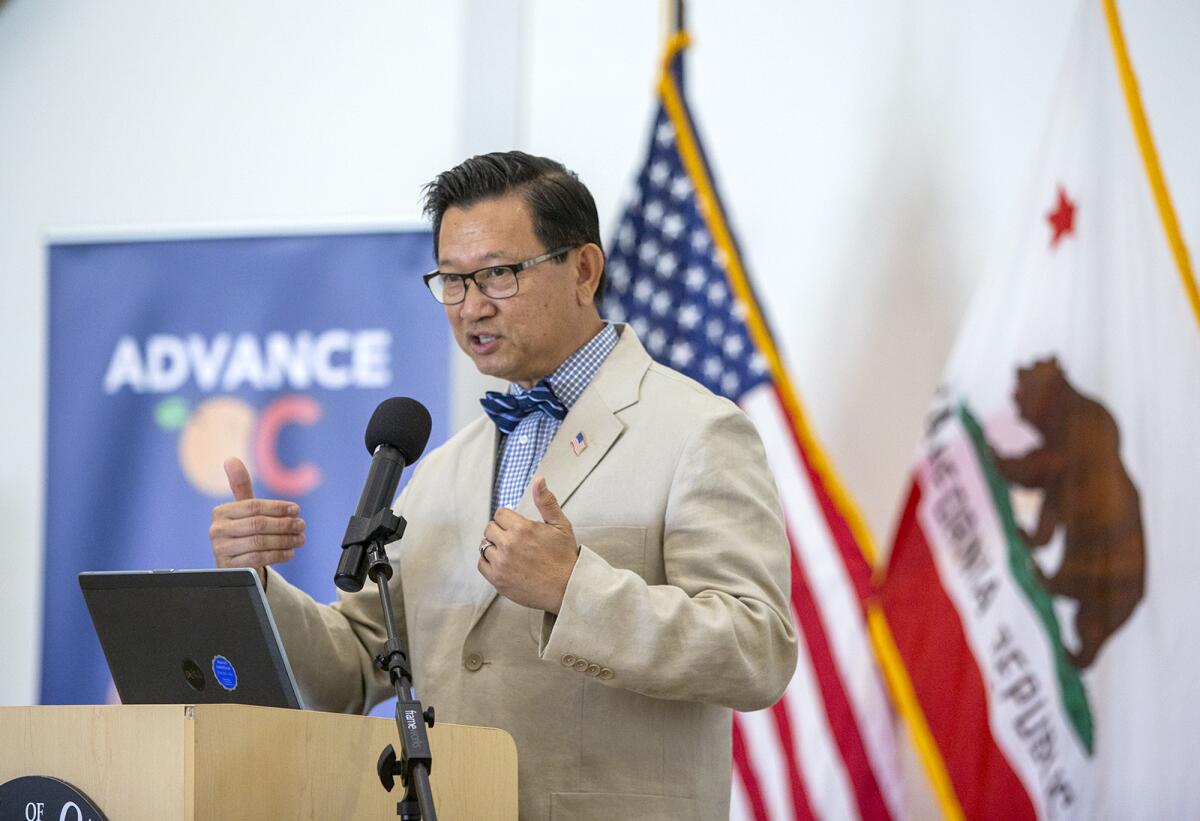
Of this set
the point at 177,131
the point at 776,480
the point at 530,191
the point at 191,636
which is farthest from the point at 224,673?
the point at 177,131

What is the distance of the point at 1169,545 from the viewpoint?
3107 millimetres

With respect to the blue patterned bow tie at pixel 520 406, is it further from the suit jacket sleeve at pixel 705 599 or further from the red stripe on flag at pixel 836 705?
the red stripe on flag at pixel 836 705

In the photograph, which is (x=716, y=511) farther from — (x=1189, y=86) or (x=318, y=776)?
(x=1189, y=86)

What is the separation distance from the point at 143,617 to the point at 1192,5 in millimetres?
2997

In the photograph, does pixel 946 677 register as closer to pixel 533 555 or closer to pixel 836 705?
pixel 836 705

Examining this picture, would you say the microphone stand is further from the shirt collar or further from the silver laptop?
the shirt collar

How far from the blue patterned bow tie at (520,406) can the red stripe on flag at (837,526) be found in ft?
4.02

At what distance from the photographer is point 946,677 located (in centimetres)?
328

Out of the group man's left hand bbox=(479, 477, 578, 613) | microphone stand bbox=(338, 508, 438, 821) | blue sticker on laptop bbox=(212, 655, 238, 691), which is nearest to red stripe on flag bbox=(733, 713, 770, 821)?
man's left hand bbox=(479, 477, 578, 613)

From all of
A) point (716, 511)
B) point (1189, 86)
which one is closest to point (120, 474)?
point (716, 511)

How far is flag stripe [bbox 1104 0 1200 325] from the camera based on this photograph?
319cm

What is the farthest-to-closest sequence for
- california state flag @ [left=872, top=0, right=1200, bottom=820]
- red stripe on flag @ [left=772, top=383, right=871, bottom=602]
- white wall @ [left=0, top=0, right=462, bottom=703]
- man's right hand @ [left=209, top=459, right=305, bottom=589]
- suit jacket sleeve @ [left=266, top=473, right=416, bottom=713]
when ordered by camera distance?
white wall @ [left=0, top=0, right=462, bottom=703]
red stripe on flag @ [left=772, top=383, right=871, bottom=602]
california state flag @ [left=872, top=0, right=1200, bottom=820]
suit jacket sleeve @ [left=266, top=473, right=416, bottom=713]
man's right hand @ [left=209, top=459, right=305, bottom=589]

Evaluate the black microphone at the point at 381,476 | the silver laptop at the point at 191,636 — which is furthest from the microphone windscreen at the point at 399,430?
the silver laptop at the point at 191,636

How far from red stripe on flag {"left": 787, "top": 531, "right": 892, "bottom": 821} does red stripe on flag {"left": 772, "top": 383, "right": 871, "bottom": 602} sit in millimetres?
108
